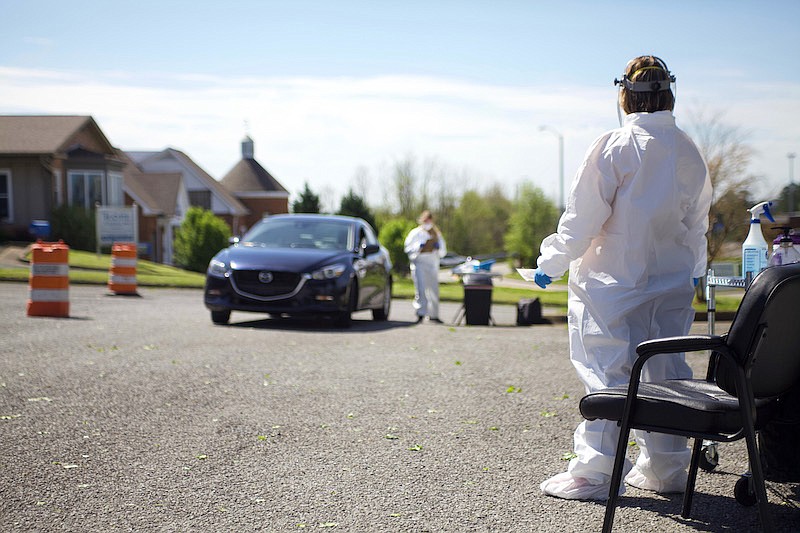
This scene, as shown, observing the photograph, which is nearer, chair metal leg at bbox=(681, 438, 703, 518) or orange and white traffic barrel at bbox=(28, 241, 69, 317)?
chair metal leg at bbox=(681, 438, 703, 518)

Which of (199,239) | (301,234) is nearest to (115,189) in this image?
(199,239)

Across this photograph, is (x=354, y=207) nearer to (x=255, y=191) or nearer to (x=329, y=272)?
(x=255, y=191)

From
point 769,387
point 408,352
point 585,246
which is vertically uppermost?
point 585,246

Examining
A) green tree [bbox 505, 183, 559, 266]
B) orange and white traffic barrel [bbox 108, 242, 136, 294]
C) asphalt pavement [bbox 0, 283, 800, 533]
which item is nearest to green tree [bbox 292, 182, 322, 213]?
green tree [bbox 505, 183, 559, 266]

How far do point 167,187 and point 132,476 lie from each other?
204 feet

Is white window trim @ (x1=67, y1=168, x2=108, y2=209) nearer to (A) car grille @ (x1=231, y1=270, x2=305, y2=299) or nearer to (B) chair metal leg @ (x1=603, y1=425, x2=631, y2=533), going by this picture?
(A) car grille @ (x1=231, y1=270, x2=305, y2=299)

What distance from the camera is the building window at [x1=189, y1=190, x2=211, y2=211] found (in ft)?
254

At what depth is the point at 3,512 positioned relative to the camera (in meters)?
4.46

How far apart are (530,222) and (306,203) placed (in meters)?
20.6

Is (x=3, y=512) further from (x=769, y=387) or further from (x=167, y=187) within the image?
(x=167, y=187)

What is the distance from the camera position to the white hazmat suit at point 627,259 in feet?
15.5

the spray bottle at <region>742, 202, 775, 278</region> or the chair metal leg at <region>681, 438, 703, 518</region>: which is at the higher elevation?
the spray bottle at <region>742, 202, 775, 278</region>

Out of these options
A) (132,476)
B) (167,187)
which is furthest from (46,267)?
(167,187)

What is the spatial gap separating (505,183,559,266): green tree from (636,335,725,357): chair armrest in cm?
8249
